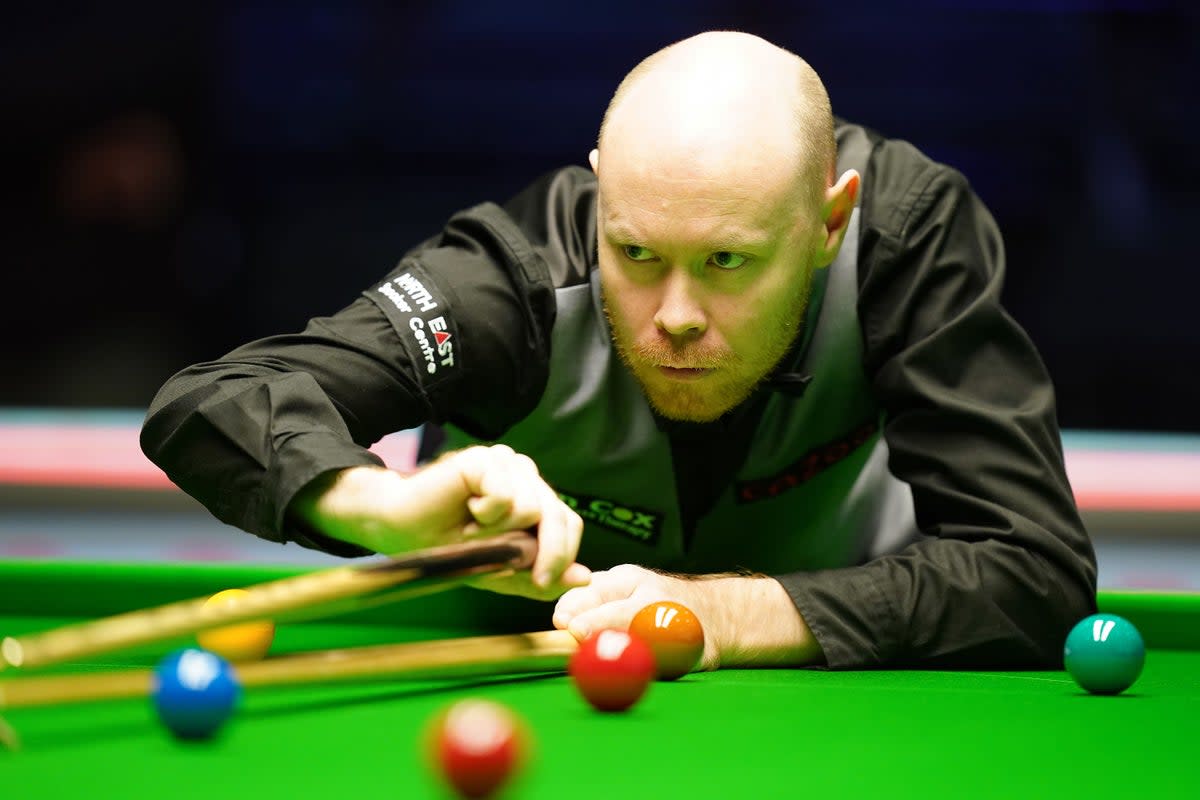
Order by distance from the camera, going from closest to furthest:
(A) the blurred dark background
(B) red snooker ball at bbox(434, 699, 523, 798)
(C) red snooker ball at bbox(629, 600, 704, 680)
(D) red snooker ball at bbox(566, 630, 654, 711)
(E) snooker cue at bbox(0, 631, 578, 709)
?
(B) red snooker ball at bbox(434, 699, 523, 798)
(E) snooker cue at bbox(0, 631, 578, 709)
(D) red snooker ball at bbox(566, 630, 654, 711)
(C) red snooker ball at bbox(629, 600, 704, 680)
(A) the blurred dark background

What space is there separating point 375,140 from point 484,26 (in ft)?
2.24

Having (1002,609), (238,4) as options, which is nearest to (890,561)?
(1002,609)

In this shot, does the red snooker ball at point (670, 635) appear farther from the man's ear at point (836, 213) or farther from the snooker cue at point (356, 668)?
the man's ear at point (836, 213)

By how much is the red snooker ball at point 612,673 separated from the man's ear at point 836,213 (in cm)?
95

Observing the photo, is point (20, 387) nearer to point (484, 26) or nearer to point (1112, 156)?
point (484, 26)

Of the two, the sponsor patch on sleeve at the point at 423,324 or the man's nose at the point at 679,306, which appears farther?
the sponsor patch on sleeve at the point at 423,324

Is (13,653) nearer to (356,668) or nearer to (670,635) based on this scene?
(356,668)

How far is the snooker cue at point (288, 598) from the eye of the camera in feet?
4.47

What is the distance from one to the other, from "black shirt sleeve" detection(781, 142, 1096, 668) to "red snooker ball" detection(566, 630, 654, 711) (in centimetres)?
57

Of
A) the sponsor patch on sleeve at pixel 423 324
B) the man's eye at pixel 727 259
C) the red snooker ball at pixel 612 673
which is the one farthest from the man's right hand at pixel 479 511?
the man's eye at pixel 727 259

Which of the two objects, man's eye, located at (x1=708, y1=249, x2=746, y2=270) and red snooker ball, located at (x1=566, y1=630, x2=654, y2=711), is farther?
man's eye, located at (x1=708, y1=249, x2=746, y2=270)

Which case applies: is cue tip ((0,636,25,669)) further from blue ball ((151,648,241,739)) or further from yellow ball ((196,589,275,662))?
yellow ball ((196,589,275,662))

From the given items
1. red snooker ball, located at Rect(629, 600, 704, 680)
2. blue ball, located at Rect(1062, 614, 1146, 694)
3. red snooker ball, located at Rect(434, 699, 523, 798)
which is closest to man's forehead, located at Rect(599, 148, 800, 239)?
red snooker ball, located at Rect(629, 600, 704, 680)

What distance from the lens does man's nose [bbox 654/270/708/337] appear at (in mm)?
2088
